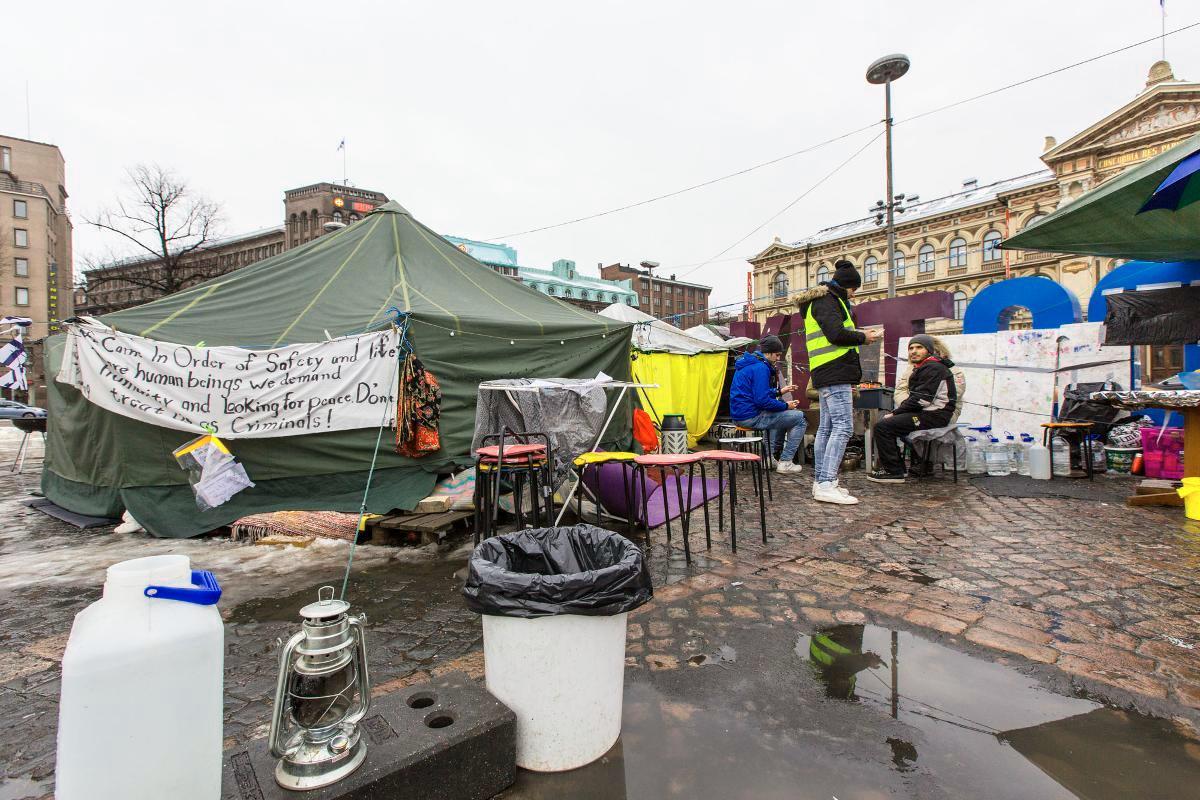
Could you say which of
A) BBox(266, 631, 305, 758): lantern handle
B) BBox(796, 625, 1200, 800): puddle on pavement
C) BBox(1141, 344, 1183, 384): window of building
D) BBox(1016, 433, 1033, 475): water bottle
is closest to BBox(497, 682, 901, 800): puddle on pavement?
BBox(796, 625, 1200, 800): puddle on pavement

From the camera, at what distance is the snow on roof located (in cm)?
3628

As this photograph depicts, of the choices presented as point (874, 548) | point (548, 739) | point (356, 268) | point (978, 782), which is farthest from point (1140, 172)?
point (356, 268)

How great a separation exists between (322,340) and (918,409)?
7.04 meters

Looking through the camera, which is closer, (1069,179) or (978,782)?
(978,782)

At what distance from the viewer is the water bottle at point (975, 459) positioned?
24.7 ft

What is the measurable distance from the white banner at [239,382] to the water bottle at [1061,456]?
8082 mm

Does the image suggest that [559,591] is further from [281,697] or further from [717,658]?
[717,658]

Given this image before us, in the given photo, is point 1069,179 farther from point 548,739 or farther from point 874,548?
point 548,739

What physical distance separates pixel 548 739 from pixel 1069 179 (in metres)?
42.1

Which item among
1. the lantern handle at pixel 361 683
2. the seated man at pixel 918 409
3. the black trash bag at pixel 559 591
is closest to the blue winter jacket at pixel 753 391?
the seated man at pixel 918 409

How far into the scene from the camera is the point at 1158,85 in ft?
89.3

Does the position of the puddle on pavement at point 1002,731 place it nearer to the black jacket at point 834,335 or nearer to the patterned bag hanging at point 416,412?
the black jacket at point 834,335

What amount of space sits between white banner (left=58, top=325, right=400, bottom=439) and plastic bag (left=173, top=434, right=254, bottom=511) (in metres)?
0.15

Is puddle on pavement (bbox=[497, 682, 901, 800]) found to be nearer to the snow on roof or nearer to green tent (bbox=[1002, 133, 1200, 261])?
green tent (bbox=[1002, 133, 1200, 261])
